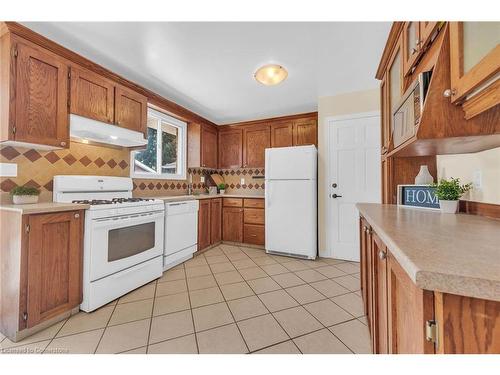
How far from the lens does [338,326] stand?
160 centimetres

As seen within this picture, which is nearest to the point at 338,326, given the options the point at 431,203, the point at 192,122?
the point at 431,203

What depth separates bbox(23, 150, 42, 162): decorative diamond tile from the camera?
187cm

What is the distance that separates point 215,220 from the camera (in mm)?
3754

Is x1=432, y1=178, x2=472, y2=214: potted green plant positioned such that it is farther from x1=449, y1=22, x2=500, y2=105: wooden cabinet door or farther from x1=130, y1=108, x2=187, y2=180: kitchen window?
x1=130, y1=108, x2=187, y2=180: kitchen window

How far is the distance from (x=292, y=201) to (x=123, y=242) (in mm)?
2172

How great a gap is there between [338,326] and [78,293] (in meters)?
2.08

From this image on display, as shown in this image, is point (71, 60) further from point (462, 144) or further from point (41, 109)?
point (462, 144)

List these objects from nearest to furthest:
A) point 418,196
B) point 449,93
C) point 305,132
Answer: point 449,93 → point 418,196 → point 305,132

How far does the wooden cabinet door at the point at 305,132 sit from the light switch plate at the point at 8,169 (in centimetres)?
338

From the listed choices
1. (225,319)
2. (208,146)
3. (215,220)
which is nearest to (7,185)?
(225,319)

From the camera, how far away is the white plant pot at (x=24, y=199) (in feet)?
5.48

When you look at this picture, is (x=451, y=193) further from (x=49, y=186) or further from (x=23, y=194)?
(x=49, y=186)

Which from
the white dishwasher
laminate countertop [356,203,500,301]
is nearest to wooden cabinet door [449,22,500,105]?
laminate countertop [356,203,500,301]
